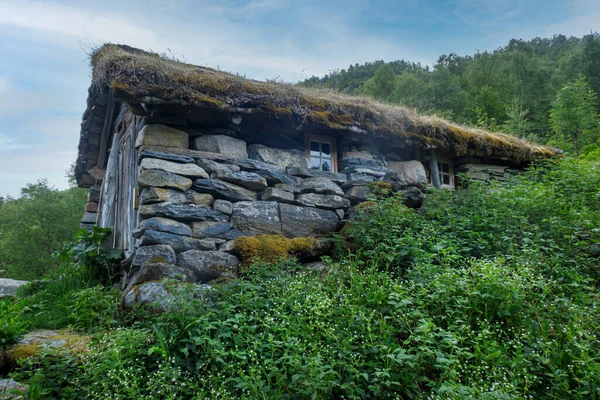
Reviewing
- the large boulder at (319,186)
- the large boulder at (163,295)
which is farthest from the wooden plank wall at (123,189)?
the large boulder at (319,186)

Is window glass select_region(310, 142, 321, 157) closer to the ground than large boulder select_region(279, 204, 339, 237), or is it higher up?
higher up

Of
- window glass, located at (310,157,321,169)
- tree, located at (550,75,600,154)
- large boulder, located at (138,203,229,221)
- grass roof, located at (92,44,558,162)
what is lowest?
large boulder, located at (138,203,229,221)

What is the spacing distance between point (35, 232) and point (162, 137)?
13184 millimetres

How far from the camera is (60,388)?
110 inches

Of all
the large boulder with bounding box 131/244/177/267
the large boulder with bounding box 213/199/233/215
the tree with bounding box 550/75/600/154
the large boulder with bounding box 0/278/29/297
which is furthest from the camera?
the tree with bounding box 550/75/600/154

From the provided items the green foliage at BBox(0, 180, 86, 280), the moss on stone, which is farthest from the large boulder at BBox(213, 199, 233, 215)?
the green foliage at BBox(0, 180, 86, 280)

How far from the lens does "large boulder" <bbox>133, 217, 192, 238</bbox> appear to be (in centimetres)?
422

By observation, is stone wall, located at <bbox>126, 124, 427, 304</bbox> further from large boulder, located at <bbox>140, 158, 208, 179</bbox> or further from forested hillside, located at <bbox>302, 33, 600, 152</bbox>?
forested hillside, located at <bbox>302, 33, 600, 152</bbox>

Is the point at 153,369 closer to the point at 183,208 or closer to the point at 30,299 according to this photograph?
the point at 183,208

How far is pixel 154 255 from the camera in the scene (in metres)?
4.08

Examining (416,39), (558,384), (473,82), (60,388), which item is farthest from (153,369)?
(473,82)

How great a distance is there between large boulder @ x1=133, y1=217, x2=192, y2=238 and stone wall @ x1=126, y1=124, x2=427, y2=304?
0.01 m

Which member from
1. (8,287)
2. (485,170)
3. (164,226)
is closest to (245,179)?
(164,226)

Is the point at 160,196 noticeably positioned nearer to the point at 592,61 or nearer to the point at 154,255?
the point at 154,255
